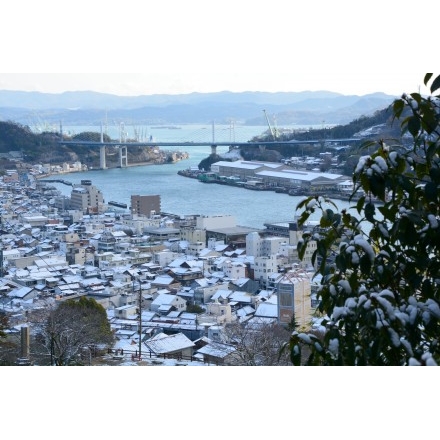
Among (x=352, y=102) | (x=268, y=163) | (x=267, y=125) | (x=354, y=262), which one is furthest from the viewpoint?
(x=267, y=125)

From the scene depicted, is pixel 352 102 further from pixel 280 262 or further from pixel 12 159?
pixel 12 159

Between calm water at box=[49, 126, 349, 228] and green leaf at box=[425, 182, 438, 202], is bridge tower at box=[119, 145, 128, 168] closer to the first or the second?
calm water at box=[49, 126, 349, 228]

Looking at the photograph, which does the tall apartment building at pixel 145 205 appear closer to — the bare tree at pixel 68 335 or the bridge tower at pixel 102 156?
the bridge tower at pixel 102 156

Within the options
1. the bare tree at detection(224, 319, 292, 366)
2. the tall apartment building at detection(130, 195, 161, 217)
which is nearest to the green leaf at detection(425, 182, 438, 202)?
the bare tree at detection(224, 319, 292, 366)

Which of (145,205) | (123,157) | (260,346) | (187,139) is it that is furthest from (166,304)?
(187,139)

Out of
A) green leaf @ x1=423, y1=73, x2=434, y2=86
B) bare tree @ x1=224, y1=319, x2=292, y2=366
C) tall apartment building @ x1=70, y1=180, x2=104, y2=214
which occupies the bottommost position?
tall apartment building @ x1=70, y1=180, x2=104, y2=214
